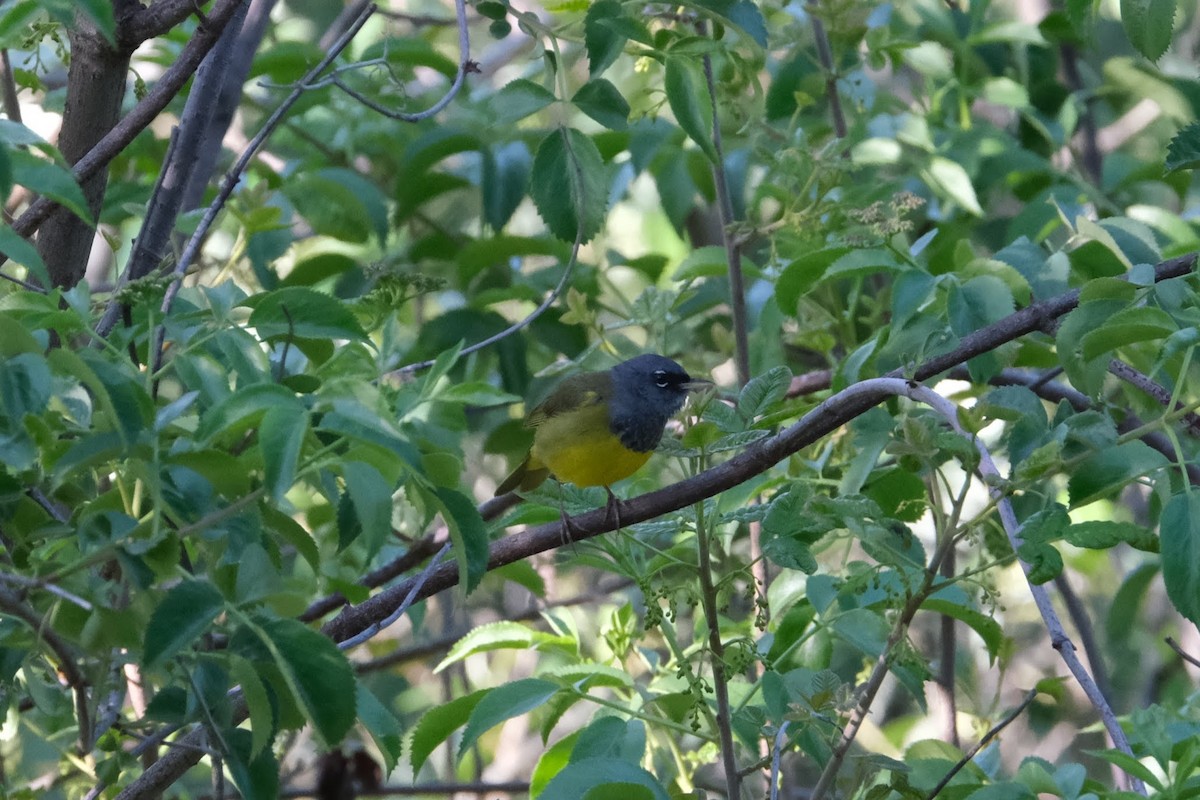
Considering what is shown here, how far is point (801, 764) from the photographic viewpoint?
200 inches

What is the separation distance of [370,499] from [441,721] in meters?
1.03

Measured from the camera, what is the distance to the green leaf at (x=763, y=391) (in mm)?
2152

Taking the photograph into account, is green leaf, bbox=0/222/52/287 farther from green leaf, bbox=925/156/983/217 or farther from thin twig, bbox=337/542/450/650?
green leaf, bbox=925/156/983/217

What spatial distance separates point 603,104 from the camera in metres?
2.32

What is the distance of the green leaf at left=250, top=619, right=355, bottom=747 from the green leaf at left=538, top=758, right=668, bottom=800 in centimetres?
55

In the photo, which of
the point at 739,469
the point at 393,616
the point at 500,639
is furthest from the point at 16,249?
the point at 500,639

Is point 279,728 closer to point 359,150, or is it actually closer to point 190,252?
point 190,252

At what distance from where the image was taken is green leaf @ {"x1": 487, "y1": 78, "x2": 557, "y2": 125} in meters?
2.32

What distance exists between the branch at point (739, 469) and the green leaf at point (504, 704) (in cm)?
23

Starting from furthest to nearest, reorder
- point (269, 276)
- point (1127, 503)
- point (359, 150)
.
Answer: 1. point (1127, 503)
2. point (359, 150)
3. point (269, 276)

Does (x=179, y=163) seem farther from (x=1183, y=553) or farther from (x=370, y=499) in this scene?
(x=1183, y=553)

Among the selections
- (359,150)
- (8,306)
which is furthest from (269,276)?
(8,306)

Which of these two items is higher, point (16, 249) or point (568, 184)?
point (16, 249)

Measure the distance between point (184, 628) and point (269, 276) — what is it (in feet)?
7.74
